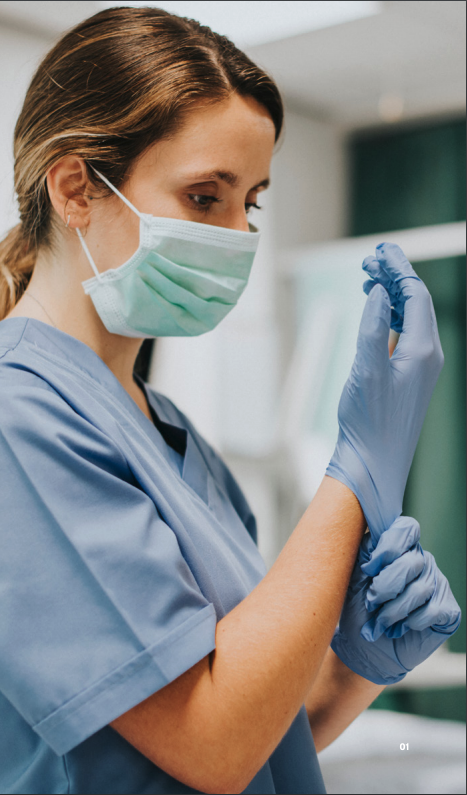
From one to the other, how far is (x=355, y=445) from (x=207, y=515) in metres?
0.20

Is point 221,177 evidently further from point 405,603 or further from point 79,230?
point 405,603

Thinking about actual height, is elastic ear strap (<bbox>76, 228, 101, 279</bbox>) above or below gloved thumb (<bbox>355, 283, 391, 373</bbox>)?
above

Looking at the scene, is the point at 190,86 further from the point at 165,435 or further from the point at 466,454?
the point at 466,454

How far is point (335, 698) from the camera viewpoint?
3.05ft

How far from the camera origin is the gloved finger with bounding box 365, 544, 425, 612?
2.39 ft

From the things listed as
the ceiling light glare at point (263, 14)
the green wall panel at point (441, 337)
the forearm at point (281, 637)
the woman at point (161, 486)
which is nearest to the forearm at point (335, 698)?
the woman at point (161, 486)

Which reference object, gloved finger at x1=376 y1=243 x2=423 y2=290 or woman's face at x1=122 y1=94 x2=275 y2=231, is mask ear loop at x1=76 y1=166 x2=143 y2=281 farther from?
gloved finger at x1=376 y1=243 x2=423 y2=290

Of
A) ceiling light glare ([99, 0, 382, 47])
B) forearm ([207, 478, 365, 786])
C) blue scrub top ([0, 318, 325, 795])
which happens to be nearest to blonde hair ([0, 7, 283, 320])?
blue scrub top ([0, 318, 325, 795])

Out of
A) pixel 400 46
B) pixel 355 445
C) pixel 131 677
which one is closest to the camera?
pixel 131 677

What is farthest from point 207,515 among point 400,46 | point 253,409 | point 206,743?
point 253,409

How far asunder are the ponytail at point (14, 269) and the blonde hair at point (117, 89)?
0.07 m

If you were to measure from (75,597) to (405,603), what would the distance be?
35cm

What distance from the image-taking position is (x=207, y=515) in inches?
32.7

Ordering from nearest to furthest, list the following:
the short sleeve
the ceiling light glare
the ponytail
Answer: the short sleeve
the ponytail
the ceiling light glare
